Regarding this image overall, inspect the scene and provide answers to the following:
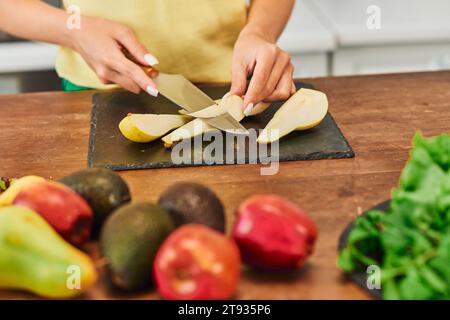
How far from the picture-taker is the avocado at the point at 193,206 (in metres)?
0.73

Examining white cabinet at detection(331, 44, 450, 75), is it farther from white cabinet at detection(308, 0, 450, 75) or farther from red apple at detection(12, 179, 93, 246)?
red apple at detection(12, 179, 93, 246)

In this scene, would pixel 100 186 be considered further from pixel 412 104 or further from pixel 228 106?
pixel 412 104

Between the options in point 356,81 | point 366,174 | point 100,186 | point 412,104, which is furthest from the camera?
point 356,81

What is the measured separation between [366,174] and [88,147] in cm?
46

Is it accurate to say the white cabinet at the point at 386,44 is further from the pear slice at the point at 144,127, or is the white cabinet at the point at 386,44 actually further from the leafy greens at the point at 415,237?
the leafy greens at the point at 415,237

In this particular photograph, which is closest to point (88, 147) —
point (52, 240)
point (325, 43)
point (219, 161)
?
point (219, 161)

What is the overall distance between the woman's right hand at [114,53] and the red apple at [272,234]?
0.59 m

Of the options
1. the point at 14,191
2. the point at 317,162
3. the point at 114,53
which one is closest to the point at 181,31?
the point at 114,53

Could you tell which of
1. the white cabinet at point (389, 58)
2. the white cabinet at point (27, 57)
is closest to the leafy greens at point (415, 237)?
the white cabinet at point (389, 58)

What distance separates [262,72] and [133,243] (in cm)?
63

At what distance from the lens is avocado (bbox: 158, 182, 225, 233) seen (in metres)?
0.73

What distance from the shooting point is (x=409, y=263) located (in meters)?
0.62

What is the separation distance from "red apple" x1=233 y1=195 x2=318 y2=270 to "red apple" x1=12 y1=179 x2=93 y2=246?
0.17 metres

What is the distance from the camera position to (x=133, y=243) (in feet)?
2.20
